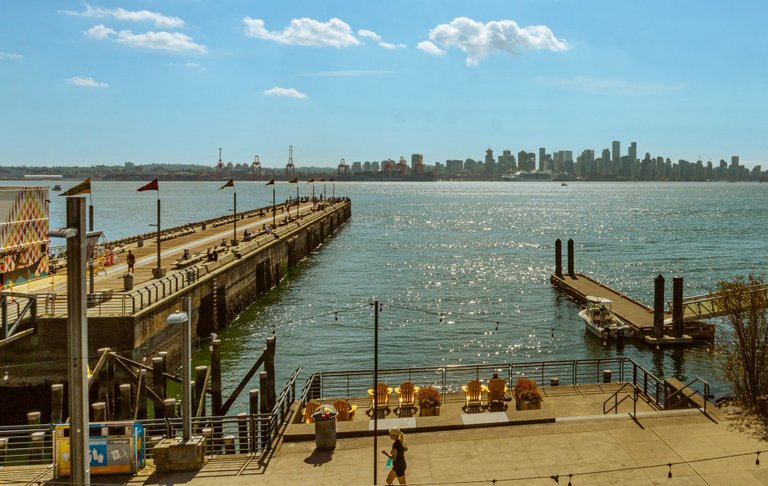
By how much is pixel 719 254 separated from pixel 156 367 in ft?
268

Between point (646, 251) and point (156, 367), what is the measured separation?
266 feet

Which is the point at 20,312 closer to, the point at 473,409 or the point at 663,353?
the point at 473,409

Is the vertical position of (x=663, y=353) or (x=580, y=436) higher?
(x=580, y=436)

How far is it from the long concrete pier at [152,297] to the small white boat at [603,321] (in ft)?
76.1

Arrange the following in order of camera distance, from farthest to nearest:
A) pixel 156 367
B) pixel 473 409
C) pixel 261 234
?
pixel 261 234 → pixel 156 367 → pixel 473 409

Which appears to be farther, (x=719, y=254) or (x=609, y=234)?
(x=609, y=234)

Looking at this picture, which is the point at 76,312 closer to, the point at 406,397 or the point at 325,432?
the point at 325,432

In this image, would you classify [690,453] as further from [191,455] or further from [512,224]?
[512,224]

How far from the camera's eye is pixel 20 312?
92.7 ft

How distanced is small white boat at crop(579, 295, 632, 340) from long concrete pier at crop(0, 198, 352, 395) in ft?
76.1

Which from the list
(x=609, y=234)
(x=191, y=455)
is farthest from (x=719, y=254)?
(x=191, y=455)

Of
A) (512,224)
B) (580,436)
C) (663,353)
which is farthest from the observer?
(512,224)

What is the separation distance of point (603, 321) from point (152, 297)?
26136mm

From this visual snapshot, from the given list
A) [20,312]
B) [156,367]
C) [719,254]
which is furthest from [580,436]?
[719,254]
